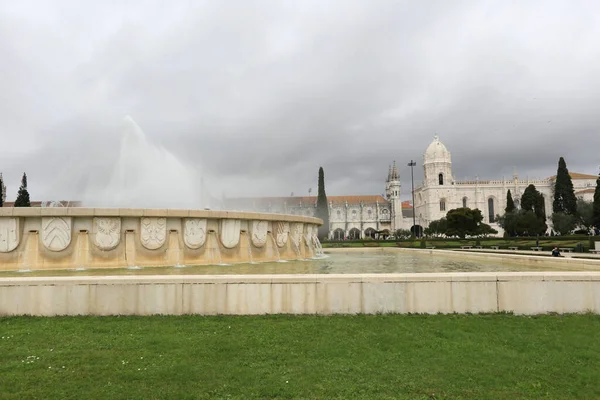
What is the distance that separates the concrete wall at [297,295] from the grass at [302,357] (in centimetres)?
20

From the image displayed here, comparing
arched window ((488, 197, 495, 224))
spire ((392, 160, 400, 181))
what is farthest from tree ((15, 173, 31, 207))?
arched window ((488, 197, 495, 224))

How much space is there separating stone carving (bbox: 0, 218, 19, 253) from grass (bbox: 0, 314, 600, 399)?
11.7ft

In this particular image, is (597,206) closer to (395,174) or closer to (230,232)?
(230,232)

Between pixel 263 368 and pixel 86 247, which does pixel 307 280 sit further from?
pixel 86 247

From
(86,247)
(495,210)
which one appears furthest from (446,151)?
(86,247)

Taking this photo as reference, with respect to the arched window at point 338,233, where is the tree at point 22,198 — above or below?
above


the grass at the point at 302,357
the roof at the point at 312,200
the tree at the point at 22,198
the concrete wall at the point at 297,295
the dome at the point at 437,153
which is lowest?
the grass at the point at 302,357

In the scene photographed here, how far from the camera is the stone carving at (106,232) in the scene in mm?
8500

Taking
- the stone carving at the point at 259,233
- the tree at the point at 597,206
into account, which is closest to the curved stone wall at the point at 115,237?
the stone carving at the point at 259,233

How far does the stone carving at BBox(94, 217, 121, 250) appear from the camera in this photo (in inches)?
335

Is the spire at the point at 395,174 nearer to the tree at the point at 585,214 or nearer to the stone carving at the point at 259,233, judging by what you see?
the tree at the point at 585,214

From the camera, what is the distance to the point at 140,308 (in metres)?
5.36

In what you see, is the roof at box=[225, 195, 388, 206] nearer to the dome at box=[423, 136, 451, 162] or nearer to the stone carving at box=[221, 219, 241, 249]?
the dome at box=[423, 136, 451, 162]

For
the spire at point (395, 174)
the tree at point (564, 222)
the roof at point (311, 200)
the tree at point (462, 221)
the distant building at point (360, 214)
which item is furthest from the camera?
the spire at point (395, 174)
